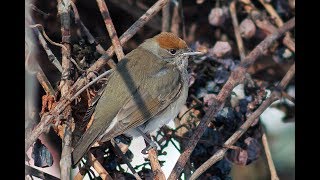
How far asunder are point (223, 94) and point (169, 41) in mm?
344

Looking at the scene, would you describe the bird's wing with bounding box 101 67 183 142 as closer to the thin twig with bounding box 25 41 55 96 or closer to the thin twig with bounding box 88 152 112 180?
the thin twig with bounding box 88 152 112 180

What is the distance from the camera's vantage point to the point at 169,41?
2.14 meters

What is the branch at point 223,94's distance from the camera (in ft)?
5.55

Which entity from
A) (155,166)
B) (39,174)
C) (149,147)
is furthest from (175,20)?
(39,174)

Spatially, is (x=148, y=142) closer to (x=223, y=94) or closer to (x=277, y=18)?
(x=223, y=94)

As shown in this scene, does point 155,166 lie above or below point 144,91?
below

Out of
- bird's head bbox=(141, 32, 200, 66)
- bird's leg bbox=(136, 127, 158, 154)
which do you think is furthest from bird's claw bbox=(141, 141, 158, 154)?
bird's head bbox=(141, 32, 200, 66)

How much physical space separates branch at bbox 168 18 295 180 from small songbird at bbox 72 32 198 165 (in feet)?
0.57

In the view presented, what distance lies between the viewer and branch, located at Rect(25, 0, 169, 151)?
60.2 inches

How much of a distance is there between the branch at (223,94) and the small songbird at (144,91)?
174mm

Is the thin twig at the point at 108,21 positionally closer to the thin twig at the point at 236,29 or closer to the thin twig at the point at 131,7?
the thin twig at the point at 131,7
